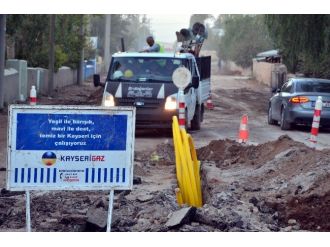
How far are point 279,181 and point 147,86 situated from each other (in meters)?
8.16

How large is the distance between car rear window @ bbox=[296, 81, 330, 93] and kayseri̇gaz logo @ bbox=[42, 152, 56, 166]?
46.9 ft

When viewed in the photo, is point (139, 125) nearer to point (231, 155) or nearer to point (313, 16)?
point (231, 155)

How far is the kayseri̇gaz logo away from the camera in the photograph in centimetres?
782

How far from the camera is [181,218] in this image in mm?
8281

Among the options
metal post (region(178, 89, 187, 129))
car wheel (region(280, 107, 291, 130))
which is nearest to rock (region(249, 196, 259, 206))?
metal post (region(178, 89, 187, 129))

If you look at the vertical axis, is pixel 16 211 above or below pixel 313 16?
below

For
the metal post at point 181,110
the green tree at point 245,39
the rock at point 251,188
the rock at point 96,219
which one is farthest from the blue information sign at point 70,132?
the green tree at point 245,39

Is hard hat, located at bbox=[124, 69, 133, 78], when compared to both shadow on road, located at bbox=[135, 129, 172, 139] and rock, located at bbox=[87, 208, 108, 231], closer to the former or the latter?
shadow on road, located at bbox=[135, 129, 172, 139]

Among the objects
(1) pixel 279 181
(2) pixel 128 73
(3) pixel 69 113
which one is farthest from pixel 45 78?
(3) pixel 69 113

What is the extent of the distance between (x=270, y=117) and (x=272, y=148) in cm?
956

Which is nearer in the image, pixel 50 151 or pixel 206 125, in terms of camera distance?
pixel 50 151

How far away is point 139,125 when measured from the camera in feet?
62.2

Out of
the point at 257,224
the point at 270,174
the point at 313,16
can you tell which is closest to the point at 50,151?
the point at 257,224

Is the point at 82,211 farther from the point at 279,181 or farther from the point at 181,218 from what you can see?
the point at 279,181
